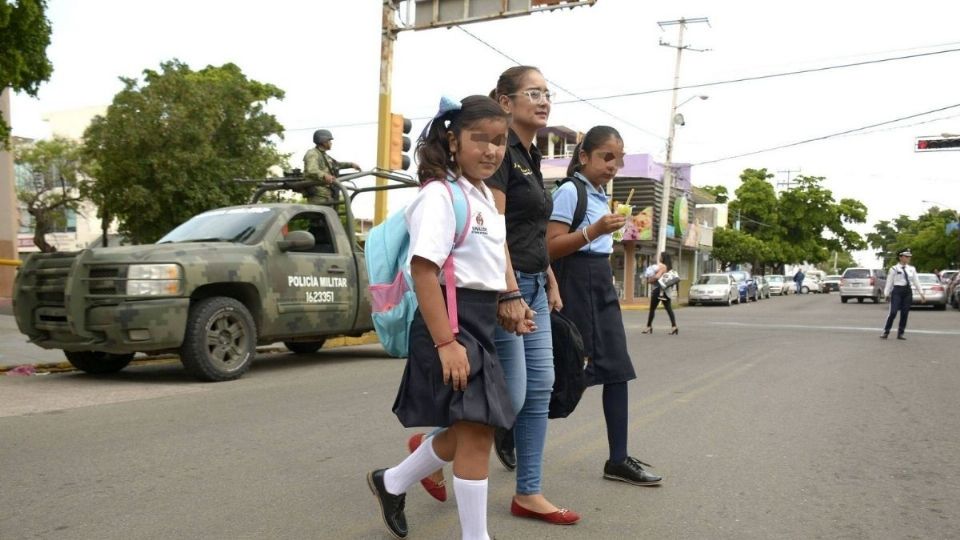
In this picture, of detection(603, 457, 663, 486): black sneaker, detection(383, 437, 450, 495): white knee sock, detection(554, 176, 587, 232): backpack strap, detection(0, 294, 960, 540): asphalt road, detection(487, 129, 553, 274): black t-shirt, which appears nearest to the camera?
detection(383, 437, 450, 495): white knee sock

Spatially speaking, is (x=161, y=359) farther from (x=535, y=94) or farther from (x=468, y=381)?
(x=468, y=381)

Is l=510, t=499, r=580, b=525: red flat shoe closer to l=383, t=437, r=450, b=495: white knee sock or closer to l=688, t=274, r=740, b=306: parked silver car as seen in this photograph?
l=383, t=437, r=450, b=495: white knee sock

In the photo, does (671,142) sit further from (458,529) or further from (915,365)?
(458,529)

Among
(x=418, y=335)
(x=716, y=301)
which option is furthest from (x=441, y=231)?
(x=716, y=301)

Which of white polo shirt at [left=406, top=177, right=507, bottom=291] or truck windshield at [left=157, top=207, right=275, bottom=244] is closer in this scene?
white polo shirt at [left=406, top=177, right=507, bottom=291]

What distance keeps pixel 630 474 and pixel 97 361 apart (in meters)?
6.06

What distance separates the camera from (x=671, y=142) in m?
28.9

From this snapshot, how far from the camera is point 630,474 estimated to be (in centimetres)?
413

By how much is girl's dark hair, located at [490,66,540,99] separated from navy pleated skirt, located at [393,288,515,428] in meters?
1.11

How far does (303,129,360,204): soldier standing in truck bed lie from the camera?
964cm

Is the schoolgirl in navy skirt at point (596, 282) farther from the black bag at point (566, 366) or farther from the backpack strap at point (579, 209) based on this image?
the black bag at point (566, 366)

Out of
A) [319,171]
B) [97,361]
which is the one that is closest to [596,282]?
[97,361]

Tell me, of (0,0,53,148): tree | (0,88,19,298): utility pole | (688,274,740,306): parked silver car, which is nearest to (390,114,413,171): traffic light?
(0,0,53,148): tree

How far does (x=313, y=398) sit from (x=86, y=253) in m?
2.43
